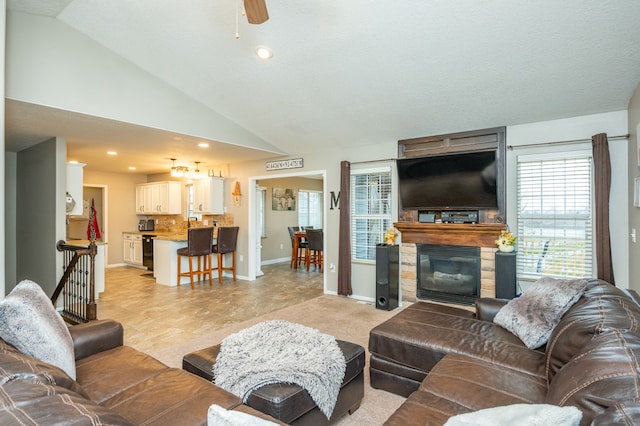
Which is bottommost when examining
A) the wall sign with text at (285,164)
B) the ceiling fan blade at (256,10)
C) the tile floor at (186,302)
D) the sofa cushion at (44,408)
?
the tile floor at (186,302)

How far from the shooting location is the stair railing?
13.0 ft

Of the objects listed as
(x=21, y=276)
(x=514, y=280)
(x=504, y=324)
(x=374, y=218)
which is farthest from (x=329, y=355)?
(x=21, y=276)

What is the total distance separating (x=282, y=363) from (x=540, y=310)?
1.69 m

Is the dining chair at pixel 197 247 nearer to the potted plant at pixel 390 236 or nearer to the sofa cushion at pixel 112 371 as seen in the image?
the potted plant at pixel 390 236

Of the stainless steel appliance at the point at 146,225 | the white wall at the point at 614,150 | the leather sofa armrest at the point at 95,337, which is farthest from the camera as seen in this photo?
the stainless steel appliance at the point at 146,225

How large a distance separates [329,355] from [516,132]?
11.3 feet

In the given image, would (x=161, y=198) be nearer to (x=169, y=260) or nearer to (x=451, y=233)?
(x=169, y=260)

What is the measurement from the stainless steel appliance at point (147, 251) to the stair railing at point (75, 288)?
280 cm

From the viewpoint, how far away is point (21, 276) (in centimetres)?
554

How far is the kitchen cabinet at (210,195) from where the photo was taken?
266 inches

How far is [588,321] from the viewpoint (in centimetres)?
162

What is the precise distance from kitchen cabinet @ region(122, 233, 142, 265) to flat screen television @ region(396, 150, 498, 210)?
6.22 metres

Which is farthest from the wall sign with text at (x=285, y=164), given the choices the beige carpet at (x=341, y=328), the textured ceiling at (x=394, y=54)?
the beige carpet at (x=341, y=328)

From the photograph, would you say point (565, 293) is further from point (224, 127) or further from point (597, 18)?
point (224, 127)
